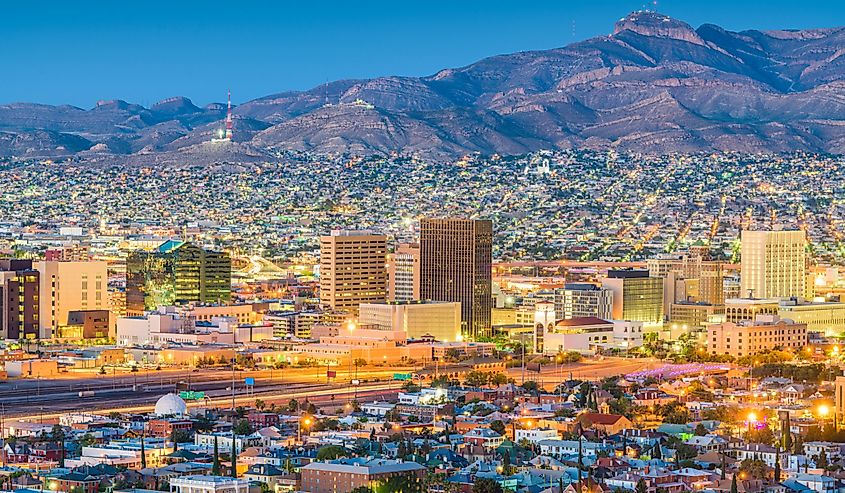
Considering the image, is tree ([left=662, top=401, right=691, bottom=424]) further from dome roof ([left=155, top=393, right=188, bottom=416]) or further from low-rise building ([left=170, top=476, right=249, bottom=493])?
low-rise building ([left=170, top=476, right=249, bottom=493])

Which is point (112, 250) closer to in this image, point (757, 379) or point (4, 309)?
point (4, 309)

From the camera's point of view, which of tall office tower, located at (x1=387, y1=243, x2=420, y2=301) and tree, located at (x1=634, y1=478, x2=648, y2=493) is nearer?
tree, located at (x1=634, y1=478, x2=648, y2=493)

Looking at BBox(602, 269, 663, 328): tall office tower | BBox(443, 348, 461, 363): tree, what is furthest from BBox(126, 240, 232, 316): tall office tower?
BBox(443, 348, 461, 363): tree

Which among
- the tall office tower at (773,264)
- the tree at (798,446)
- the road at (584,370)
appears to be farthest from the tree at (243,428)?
the tall office tower at (773,264)

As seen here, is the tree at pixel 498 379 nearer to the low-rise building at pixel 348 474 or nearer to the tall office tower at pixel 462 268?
the tall office tower at pixel 462 268

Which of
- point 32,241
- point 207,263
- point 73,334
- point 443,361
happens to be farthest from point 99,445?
point 32,241
